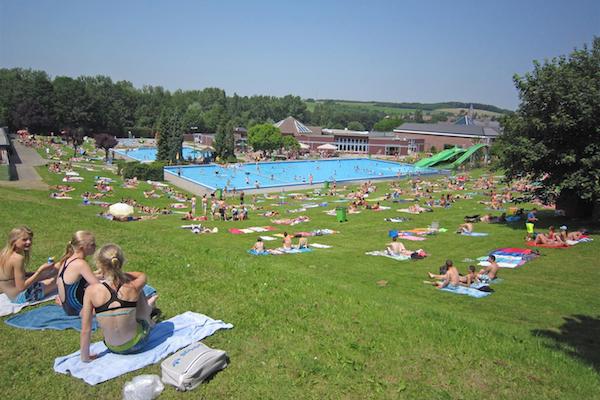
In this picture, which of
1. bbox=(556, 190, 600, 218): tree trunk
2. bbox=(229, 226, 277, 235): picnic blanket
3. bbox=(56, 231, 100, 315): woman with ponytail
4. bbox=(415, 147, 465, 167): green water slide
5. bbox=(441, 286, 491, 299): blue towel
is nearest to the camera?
bbox=(56, 231, 100, 315): woman with ponytail

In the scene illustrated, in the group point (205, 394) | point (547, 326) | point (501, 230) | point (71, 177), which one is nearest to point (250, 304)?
point (205, 394)

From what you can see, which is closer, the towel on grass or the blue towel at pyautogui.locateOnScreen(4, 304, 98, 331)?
the blue towel at pyautogui.locateOnScreen(4, 304, 98, 331)

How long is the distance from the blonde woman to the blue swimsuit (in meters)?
0.90

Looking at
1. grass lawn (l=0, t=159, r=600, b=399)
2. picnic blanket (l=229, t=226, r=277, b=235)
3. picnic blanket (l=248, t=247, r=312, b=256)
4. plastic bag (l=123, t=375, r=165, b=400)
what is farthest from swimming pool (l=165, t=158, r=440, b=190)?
plastic bag (l=123, t=375, r=165, b=400)

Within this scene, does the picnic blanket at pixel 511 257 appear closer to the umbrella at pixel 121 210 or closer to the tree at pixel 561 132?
the tree at pixel 561 132

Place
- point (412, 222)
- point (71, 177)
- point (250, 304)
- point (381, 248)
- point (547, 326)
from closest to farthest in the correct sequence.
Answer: point (250, 304), point (547, 326), point (381, 248), point (412, 222), point (71, 177)

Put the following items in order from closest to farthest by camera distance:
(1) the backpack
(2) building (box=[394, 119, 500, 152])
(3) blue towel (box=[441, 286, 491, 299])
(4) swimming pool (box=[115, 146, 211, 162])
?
(1) the backpack, (3) blue towel (box=[441, 286, 491, 299]), (4) swimming pool (box=[115, 146, 211, 162]), (2) building (box=[394, 119, 500, 152])

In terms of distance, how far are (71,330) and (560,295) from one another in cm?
1103

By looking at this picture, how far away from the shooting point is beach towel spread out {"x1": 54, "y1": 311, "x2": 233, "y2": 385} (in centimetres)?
538

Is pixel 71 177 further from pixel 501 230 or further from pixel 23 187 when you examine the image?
pixel 501 230

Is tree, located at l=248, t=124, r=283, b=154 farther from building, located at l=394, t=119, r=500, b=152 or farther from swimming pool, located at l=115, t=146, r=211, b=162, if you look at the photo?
building, located at l=394, t=119, r=500, b=152

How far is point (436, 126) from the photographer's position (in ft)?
284

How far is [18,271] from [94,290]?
102 inches

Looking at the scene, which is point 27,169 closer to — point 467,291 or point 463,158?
point 467,291
